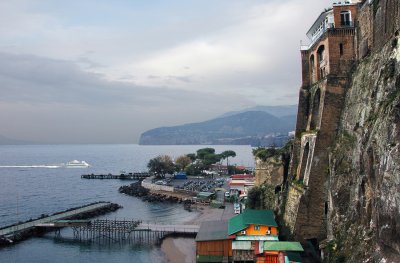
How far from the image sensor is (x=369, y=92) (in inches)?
1391

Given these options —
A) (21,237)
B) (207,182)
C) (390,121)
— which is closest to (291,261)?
(390,121)

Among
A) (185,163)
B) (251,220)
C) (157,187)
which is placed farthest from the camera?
(185,163)

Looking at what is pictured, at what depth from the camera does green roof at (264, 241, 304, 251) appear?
1576 inches

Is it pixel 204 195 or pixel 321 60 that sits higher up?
pixel 321 60

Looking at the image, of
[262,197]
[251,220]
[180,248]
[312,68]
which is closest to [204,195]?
[262,197]

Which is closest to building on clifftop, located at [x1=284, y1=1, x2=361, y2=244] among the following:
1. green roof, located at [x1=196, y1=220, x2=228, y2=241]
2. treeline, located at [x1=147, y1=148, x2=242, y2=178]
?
green roof, located at [x1=196, y1=220, x2=228, y2=241]

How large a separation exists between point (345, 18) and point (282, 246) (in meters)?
26.2

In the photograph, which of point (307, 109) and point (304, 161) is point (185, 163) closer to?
point (307, 109)

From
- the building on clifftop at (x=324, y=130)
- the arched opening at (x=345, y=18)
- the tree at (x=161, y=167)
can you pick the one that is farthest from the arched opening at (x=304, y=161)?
the tree at (x=161, y=167)

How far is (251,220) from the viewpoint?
4662cm

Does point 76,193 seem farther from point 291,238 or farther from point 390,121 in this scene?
point 390,121

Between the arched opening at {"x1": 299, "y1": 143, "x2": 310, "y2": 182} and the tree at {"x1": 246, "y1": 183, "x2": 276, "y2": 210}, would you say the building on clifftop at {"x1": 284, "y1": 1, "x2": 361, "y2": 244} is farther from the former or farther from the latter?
the tree at {"x1": 246, "y1": 183, "x2": 276, "y2": 210}

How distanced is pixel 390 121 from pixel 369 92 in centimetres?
933

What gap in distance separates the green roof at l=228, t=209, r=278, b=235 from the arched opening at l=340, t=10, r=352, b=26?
24.2 m
